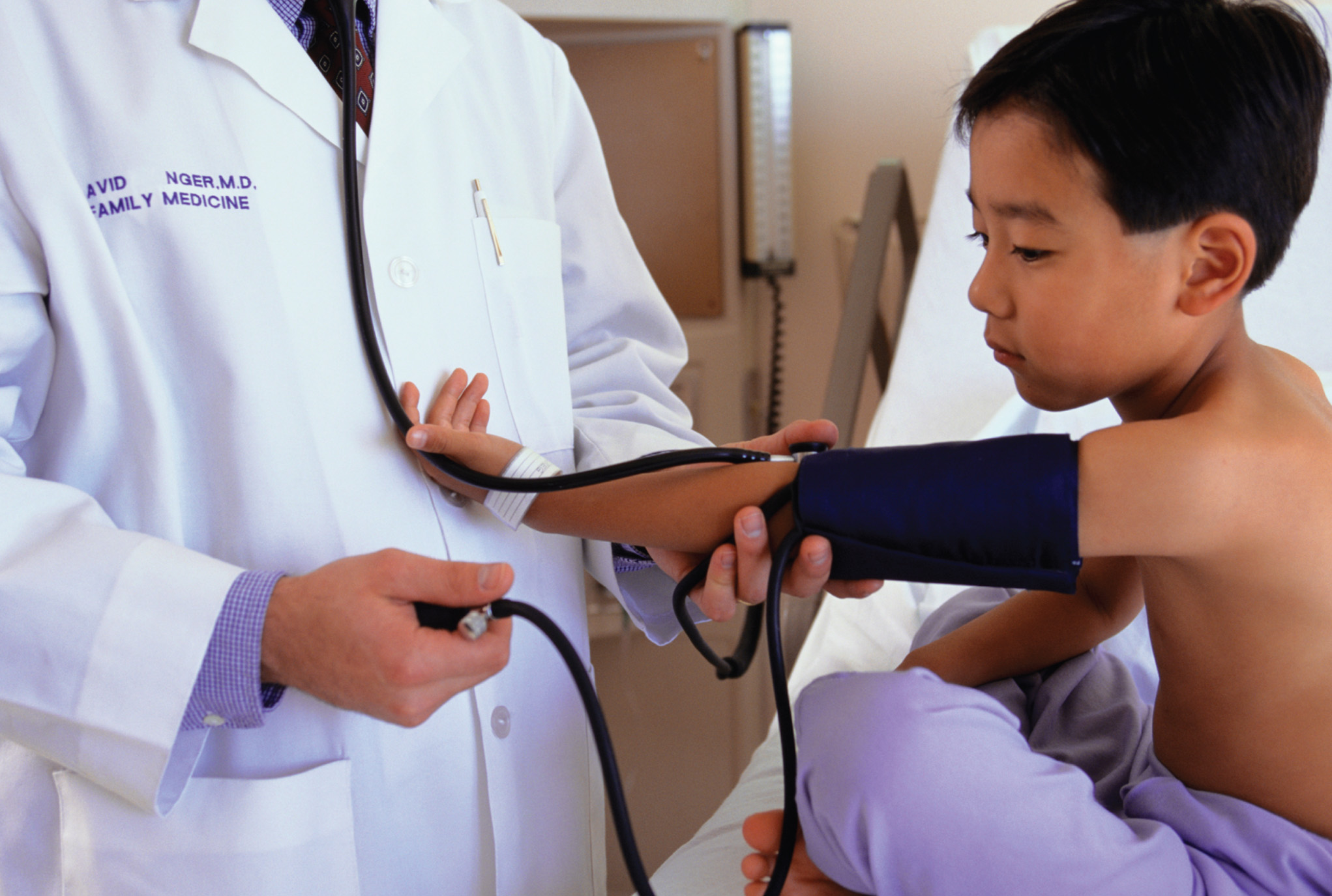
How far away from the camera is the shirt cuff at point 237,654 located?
2.07 feet

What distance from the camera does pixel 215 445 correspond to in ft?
2.39

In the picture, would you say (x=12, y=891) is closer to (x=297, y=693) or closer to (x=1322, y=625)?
(x=297, y=693)

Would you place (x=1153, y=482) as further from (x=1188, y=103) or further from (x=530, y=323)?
(x=530, y=323)

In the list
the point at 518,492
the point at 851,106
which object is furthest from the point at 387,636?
the point at 851,106

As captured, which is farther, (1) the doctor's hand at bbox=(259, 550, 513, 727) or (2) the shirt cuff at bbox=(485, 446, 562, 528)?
(2) the shirt cuff at bbox=(485, 446, 562, 528)

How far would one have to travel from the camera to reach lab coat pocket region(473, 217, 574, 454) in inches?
34.6

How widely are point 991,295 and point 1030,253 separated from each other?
0.04m

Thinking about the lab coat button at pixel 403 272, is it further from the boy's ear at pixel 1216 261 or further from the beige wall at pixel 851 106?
the beige wall at pixel 851 106

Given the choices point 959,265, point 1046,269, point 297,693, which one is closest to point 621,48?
point 959,265

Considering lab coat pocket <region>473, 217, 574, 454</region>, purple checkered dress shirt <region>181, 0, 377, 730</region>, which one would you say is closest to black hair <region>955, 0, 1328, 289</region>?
lab coat pocket <region>473, 217, 574, 454</region>

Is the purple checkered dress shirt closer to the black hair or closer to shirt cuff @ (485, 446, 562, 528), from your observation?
shirt cuff @ (485, 446, 562, 528)

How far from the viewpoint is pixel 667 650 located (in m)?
2.15

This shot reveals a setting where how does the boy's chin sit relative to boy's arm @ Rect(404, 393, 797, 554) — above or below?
above

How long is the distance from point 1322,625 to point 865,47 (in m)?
1.56
